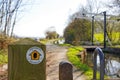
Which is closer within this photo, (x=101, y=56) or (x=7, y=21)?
(x=101, y=56)

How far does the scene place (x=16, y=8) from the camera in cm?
1301

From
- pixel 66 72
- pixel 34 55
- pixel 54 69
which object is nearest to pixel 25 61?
pixel 34 55

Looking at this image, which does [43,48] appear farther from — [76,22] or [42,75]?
[76,22]

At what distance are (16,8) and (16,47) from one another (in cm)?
1062

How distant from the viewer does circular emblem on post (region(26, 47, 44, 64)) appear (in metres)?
2.65

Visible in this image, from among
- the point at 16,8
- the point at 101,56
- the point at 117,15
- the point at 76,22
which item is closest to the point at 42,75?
the point at 101,56

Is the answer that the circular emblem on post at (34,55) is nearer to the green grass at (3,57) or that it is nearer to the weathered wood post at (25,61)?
the weathered wood post at (25,61)

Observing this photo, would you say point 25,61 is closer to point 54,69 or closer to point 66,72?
point 66,72

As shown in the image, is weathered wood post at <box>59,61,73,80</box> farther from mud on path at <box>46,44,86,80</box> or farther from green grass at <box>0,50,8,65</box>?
green grass at <box>0,50,8,65</box>

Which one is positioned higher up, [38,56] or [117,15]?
[117,15]

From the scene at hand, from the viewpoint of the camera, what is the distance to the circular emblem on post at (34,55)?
2.65 metres

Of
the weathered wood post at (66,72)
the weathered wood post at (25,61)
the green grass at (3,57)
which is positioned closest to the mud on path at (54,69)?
the green grass at (3,57)

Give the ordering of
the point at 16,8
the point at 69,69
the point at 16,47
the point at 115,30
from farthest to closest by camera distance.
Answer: the point at 115,30 → the point at 16,8 → the point at 69,69 → the point at 16,47

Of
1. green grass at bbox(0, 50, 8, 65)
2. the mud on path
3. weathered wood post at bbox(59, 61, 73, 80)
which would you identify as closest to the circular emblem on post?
weathered wood post at bbox(59, 61, 73, 80)
